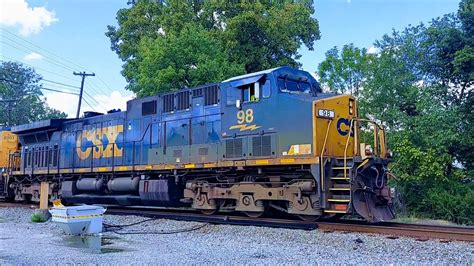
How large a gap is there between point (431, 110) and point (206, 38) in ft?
35.6

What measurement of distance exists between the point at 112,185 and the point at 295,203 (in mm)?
7144

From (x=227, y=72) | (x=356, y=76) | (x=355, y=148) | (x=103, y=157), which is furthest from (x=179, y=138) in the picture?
(x=356, y=76)

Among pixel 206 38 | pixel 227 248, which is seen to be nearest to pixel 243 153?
pixel 227 248

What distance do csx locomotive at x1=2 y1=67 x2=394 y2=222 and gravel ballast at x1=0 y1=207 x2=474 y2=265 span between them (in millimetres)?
1089

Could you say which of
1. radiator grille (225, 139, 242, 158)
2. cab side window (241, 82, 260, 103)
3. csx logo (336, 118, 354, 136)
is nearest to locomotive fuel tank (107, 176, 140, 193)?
radiator grille (225, 139, 242, 158)

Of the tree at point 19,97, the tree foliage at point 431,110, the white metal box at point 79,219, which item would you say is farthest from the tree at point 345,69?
the tree at point 19,97

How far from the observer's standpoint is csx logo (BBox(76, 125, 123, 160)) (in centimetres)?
1499

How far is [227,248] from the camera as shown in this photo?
24.1 feet

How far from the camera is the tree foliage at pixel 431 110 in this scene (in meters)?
16.7

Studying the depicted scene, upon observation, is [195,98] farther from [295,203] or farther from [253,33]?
[253,33]

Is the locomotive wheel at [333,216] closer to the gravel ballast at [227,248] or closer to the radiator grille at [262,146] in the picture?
the gravel ballast at [227,248]

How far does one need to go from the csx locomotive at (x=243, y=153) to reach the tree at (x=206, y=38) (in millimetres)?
5972

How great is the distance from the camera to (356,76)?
76.3ft

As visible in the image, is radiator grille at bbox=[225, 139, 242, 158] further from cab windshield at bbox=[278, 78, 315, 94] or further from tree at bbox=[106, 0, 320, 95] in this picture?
tree at bbox=[106, 0, 320, 95]
